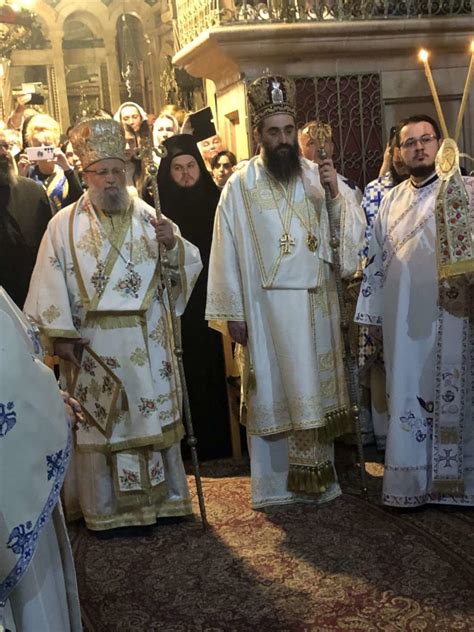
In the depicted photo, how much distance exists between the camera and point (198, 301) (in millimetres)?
5465

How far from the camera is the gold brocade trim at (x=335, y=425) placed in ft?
14.6

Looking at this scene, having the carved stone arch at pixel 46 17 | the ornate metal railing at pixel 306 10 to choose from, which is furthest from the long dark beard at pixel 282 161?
the carved stone arch at pixel 46 17

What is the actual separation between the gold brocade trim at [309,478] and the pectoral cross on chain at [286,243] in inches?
41.0

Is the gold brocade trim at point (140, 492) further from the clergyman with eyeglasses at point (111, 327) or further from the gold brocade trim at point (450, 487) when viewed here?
the gold brocade trim at point (450, 487)

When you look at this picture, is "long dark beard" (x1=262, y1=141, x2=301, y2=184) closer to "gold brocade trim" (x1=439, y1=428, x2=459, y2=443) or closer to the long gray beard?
the long gray beard

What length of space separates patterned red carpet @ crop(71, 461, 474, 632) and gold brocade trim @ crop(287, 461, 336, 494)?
0.10 meters

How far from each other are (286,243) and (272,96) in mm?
719

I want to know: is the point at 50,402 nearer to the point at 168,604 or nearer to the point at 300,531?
the point at 168,604

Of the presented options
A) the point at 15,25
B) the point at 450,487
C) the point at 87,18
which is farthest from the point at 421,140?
the point at 15,25

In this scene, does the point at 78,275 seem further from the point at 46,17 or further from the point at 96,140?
the point at 46,17

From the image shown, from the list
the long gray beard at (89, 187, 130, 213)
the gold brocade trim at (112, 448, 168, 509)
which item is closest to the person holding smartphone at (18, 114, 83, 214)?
the long gray beard at (89, 187, 130, 213)

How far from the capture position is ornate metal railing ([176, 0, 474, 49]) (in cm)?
604

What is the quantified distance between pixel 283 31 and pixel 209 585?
12.4 ft

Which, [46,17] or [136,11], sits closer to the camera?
[136,11]
